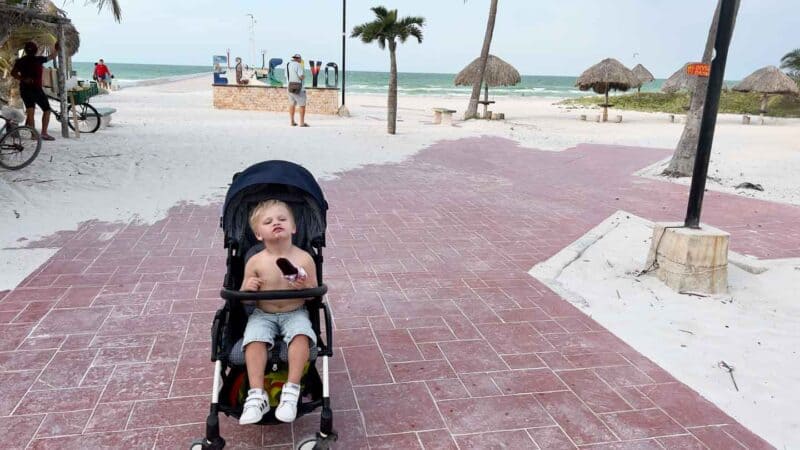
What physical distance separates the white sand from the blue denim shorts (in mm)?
2398

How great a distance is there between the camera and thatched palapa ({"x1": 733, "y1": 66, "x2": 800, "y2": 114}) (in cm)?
2425

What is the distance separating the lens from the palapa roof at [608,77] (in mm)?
24562

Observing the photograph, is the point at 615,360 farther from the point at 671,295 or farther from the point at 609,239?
the point at 609,239

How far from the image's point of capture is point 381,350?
373 centimetres

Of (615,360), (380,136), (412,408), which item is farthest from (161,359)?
(380,136)

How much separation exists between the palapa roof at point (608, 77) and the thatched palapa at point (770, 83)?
491 centimetres

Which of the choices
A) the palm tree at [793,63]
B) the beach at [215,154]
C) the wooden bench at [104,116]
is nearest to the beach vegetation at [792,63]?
the palm tree at [793,63]

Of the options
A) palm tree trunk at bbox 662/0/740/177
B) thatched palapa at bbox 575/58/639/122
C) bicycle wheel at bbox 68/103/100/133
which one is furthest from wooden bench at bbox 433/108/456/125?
bicycle wheel at bbox 68/103/100/133

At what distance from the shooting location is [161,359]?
3.49 m

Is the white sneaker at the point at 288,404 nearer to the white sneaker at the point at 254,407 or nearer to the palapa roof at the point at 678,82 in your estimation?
the white sneaker at the point at 254,407

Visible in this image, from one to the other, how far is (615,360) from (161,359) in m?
2.91

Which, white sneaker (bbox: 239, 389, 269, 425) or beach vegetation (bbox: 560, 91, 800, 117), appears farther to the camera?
beach vegetation (bbox: 560, 91, 800, 117)

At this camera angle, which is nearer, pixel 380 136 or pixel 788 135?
pixel 380 136

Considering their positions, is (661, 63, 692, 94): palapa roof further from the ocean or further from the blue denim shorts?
the blue denim shorts
